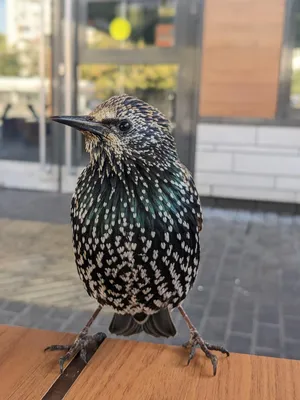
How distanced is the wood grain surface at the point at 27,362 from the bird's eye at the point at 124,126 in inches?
24.0

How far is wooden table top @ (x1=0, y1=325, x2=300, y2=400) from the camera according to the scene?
1.17m

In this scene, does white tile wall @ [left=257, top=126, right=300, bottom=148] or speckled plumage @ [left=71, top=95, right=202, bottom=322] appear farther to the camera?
white tile wall @ [left=257, top=126, right=300, bottom=148]

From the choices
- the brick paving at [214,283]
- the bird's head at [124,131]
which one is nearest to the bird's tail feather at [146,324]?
the bird's head at [124,131]

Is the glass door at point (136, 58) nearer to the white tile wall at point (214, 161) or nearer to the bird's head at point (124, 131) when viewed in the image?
the white tile wall at point (214, 161)

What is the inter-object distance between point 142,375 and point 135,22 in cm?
468

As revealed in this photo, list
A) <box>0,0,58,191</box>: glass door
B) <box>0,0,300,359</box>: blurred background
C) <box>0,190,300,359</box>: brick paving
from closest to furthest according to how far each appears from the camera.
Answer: <box>0,190,300,359</box>: brick paving → <box>0,0,300,359</box>: blurred background → <box>0,0,58,191</box>: glass door

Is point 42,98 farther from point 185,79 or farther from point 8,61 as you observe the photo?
point 185,79

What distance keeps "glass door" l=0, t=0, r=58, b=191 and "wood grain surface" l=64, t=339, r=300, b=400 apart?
450 cm

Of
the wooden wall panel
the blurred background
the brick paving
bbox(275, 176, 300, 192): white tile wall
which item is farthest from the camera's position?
bbox(275, 176, 300, 192): white tile wall

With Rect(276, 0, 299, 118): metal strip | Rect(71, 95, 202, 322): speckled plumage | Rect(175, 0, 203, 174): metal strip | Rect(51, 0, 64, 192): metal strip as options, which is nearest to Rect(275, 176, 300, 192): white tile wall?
Rect(276, 0, 299, 118): metal strip

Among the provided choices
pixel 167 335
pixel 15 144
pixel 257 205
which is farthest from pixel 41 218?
pixel 167 335

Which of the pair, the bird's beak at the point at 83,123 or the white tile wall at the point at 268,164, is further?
the white tile wall at the point at 268,164

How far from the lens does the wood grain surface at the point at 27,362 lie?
3.82 ft

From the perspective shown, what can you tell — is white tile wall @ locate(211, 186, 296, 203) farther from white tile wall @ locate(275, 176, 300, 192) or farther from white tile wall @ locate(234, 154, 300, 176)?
white tile wall @ locate(234, 154, 300, 176)
